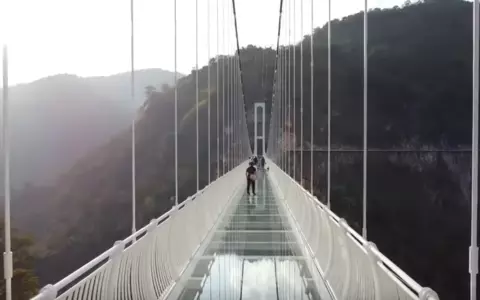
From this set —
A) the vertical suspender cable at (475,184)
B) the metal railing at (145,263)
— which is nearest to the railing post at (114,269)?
the metal railing at (145,263)

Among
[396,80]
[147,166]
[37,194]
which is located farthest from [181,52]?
[396,80]

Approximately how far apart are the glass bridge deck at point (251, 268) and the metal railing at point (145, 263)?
6.7 inches

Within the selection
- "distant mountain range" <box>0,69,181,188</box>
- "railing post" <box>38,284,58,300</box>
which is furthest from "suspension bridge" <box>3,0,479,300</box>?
"distant mountain range" <box>0,69,181,188</box>

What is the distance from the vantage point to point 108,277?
270cm

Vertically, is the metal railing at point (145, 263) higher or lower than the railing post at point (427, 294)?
lower

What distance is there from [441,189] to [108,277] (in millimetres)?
17379

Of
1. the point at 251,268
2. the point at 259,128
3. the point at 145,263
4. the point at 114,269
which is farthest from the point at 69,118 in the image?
the point at 259,128

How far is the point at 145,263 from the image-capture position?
361 cm

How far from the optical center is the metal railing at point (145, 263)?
226 cm

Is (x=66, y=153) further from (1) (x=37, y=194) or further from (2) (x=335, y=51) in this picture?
(2) (x=335, y=51)

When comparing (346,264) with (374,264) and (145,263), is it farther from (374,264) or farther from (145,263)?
(145,263)

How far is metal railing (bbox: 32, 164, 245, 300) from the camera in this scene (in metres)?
2.26

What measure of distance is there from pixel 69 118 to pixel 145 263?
12.1m

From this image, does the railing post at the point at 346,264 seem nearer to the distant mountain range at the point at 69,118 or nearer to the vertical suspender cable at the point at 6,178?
the vertical suspender cable at the point at 6,178
